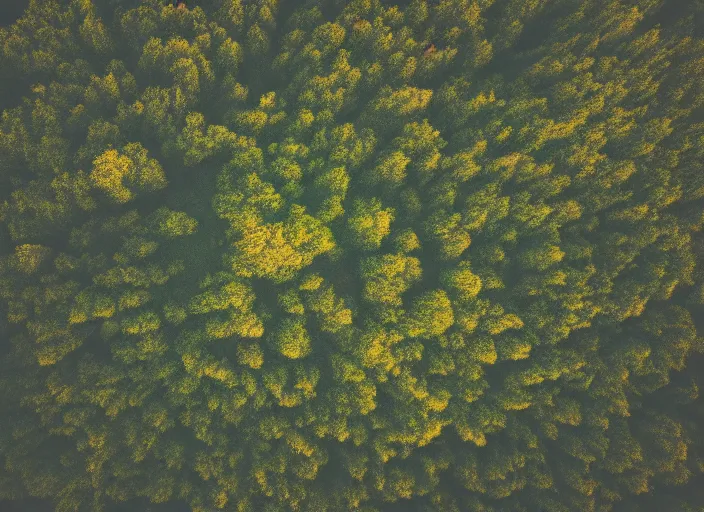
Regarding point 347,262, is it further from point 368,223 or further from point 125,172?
point 125,172

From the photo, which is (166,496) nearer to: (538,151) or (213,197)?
(213,197)

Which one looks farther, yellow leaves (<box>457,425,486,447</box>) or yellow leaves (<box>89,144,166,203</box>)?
yellow leaves (<box>457,425,486,447</box>)

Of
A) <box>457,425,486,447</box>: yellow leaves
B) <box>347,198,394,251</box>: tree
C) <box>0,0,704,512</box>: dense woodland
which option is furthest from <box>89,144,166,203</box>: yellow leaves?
<box>457,425,486,447</box>: yellow leaves

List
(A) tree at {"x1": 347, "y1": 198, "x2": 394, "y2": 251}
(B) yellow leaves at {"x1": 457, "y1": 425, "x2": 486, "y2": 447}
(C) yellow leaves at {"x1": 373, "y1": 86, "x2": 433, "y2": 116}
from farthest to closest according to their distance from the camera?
(C) yellow leaves at {"x1": 373, "y1": 86, "x2": 433, "y2": 116} → (A) tree at {"x1": 347, "y1": 198, "x2": 394, "y2": 251} → (B) yellow leaves at {"x1": 457, "y1": 425, "x2": 486, "y2": 447}

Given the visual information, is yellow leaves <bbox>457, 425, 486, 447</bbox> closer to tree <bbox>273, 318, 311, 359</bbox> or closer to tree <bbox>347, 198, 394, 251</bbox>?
tree <bbox>273, 318, 311, 359</bbox>

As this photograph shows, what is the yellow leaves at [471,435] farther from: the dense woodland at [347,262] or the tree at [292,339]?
the tree at [292,339]

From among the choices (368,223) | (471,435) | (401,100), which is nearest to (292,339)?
(368,223)

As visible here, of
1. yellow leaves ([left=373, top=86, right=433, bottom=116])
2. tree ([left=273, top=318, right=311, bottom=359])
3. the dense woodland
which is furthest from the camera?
yellow leaves ([left=373, top=86, right=433, bottom=116])

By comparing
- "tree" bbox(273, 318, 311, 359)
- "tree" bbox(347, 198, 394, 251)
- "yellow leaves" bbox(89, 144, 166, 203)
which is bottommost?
"tree" bbox(273, 318, 311, 359)
